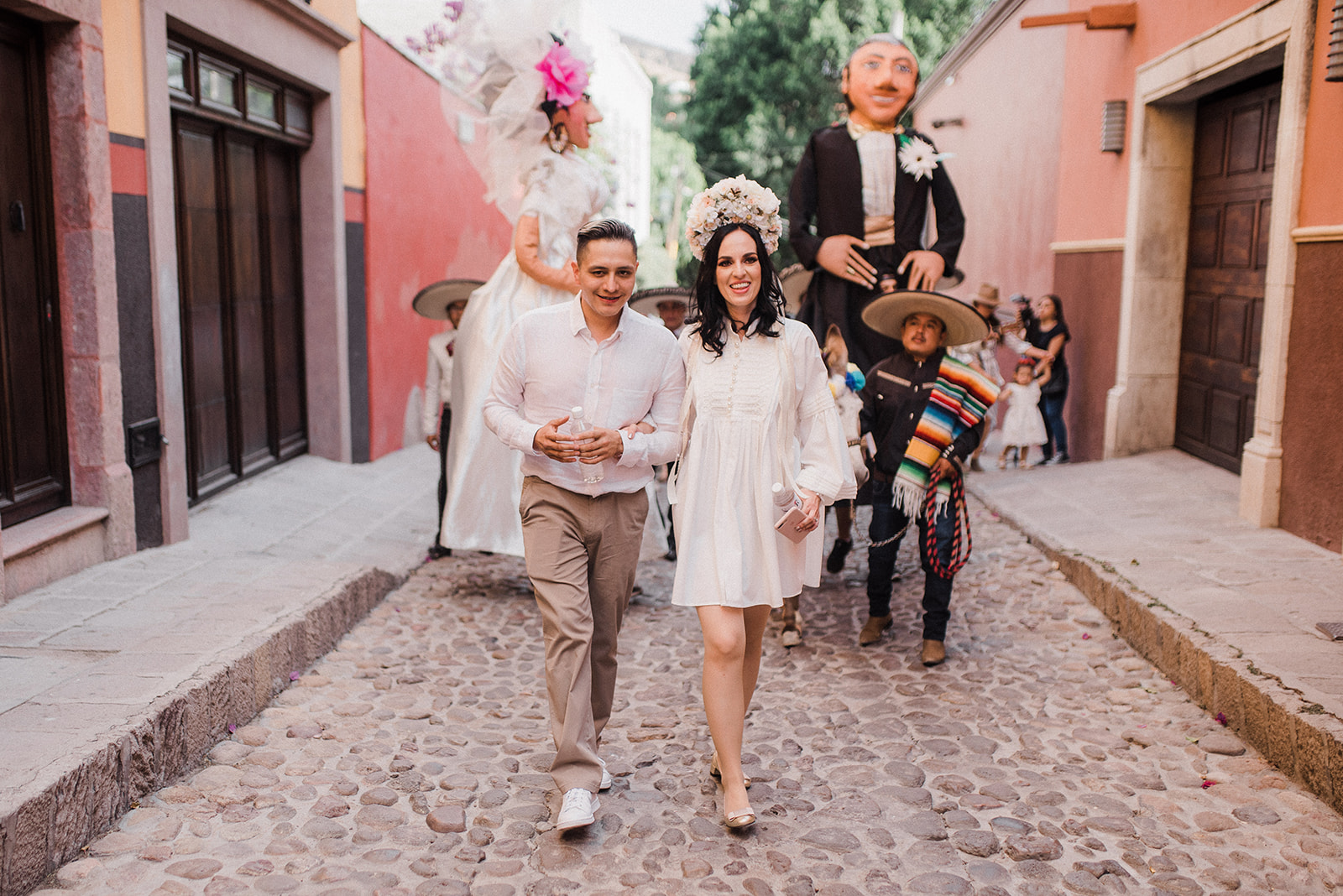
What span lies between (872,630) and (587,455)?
2.50 m

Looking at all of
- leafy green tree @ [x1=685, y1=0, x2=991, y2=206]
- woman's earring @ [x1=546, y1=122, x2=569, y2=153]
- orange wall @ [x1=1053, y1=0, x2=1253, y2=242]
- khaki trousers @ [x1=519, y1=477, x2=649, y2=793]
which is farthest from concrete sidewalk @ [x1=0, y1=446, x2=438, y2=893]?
leafy green tree @ [x1=685, y1=0, x2=991, y2=206]

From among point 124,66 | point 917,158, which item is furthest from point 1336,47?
point 124,66

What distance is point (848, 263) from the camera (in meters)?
5.93

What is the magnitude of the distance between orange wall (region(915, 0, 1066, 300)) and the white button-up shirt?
279 inches

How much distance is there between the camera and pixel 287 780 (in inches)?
149

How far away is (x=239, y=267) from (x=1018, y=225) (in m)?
9.33

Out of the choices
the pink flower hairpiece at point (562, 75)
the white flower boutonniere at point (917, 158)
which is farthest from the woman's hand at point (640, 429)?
the white flower boutonniere at point (917, 158)

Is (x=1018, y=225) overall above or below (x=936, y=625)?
above

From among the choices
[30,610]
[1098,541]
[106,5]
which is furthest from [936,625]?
[106,5]

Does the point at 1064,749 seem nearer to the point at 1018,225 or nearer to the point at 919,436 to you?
the point at 919,436

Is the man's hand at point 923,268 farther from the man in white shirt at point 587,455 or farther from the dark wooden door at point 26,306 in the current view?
the dark wooden door at point 26,306

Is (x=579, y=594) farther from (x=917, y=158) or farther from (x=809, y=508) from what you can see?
(x=917, y=158)

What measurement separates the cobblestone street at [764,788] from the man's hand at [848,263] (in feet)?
A: 5.91

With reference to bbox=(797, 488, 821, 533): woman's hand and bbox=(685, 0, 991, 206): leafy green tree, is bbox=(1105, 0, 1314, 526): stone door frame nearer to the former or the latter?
bbox=(797, 488, 821, 533): woman's hand
